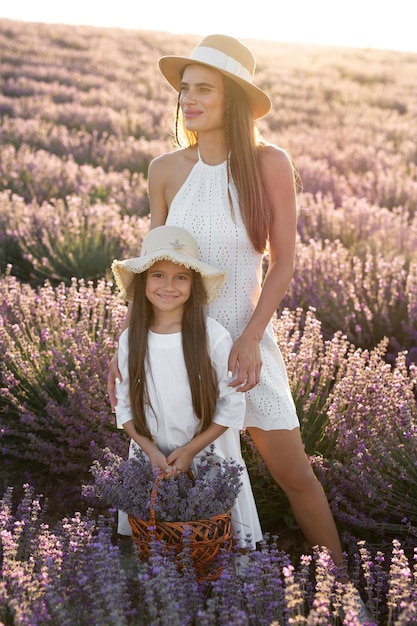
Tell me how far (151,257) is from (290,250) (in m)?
0.48

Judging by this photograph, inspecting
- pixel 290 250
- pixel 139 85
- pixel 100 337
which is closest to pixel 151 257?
pixel 290 250

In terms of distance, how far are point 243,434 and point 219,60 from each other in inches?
60.0

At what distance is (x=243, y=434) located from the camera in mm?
3416

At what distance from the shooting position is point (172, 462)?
8.86 feet

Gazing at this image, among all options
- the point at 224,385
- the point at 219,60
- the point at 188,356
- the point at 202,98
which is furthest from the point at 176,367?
the point at 219,60

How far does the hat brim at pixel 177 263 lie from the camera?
265cm

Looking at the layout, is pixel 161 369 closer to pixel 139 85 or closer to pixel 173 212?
pixel 173 212

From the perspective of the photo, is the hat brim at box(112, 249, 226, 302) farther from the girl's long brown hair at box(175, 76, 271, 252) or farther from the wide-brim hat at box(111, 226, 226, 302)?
the girl's long brown hair at box(175, 76, 271, 252)

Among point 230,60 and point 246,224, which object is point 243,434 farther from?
point 230,60

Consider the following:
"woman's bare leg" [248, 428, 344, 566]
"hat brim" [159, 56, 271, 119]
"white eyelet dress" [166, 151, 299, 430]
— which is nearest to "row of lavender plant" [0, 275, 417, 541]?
"woman's bare leg" [248, 428, 344, 566]

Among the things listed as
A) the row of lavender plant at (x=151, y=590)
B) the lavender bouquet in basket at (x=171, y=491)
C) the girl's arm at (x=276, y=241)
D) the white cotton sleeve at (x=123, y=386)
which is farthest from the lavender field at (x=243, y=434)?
the girl's arm at (x=276, y=241)

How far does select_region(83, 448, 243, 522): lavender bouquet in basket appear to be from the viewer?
252cm

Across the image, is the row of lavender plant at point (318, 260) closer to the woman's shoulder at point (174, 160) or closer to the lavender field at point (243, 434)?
the lavender field at point (243, 434)

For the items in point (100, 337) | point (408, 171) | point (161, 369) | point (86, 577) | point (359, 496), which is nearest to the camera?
point (86, 577)
